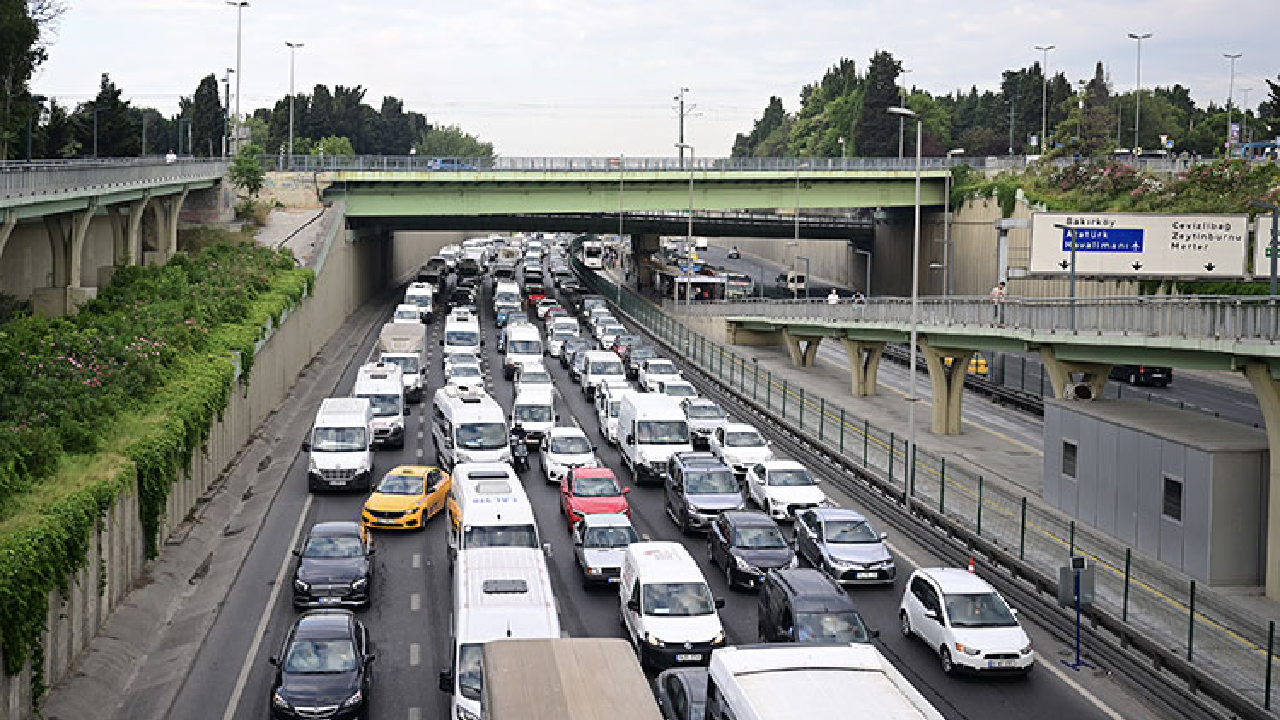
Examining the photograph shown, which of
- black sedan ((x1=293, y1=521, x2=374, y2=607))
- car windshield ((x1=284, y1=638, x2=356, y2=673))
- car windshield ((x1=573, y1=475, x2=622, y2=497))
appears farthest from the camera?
car windshield ((x1=573, y1=475, x2=622, y2=497))

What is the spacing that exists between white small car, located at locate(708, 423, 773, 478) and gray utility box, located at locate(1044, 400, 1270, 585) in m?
8.10

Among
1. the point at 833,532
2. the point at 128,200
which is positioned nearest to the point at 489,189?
the point at 128,200

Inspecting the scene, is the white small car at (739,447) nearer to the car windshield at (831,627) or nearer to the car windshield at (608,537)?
the car windshield at (608,537)

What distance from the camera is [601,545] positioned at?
96.2 feet

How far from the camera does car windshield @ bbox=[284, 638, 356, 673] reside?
21.5 metres

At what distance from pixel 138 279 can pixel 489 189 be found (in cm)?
3578

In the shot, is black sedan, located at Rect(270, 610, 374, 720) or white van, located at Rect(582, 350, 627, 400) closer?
black sedan, located at Rect(270, 610, 374, 720)

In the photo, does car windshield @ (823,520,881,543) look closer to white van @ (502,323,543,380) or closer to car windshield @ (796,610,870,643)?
car windshield @ (796,610,870,643)

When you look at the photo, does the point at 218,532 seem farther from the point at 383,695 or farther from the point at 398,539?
the point at 383,695

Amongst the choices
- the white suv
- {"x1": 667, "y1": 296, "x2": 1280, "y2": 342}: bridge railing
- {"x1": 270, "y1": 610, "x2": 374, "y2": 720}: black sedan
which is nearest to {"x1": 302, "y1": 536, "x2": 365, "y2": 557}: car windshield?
{"x1": 270, "y1": 610, "x2": 374, "y2": 720}: black sedan

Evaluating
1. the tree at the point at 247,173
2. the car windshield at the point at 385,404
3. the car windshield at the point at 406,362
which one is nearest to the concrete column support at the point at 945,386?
the car windshield at the point at 385,404

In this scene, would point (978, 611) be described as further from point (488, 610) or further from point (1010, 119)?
point (1010, 119)

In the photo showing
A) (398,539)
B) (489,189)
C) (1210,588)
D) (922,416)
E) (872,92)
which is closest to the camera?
(1210,588)

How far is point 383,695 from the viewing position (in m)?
23.0
